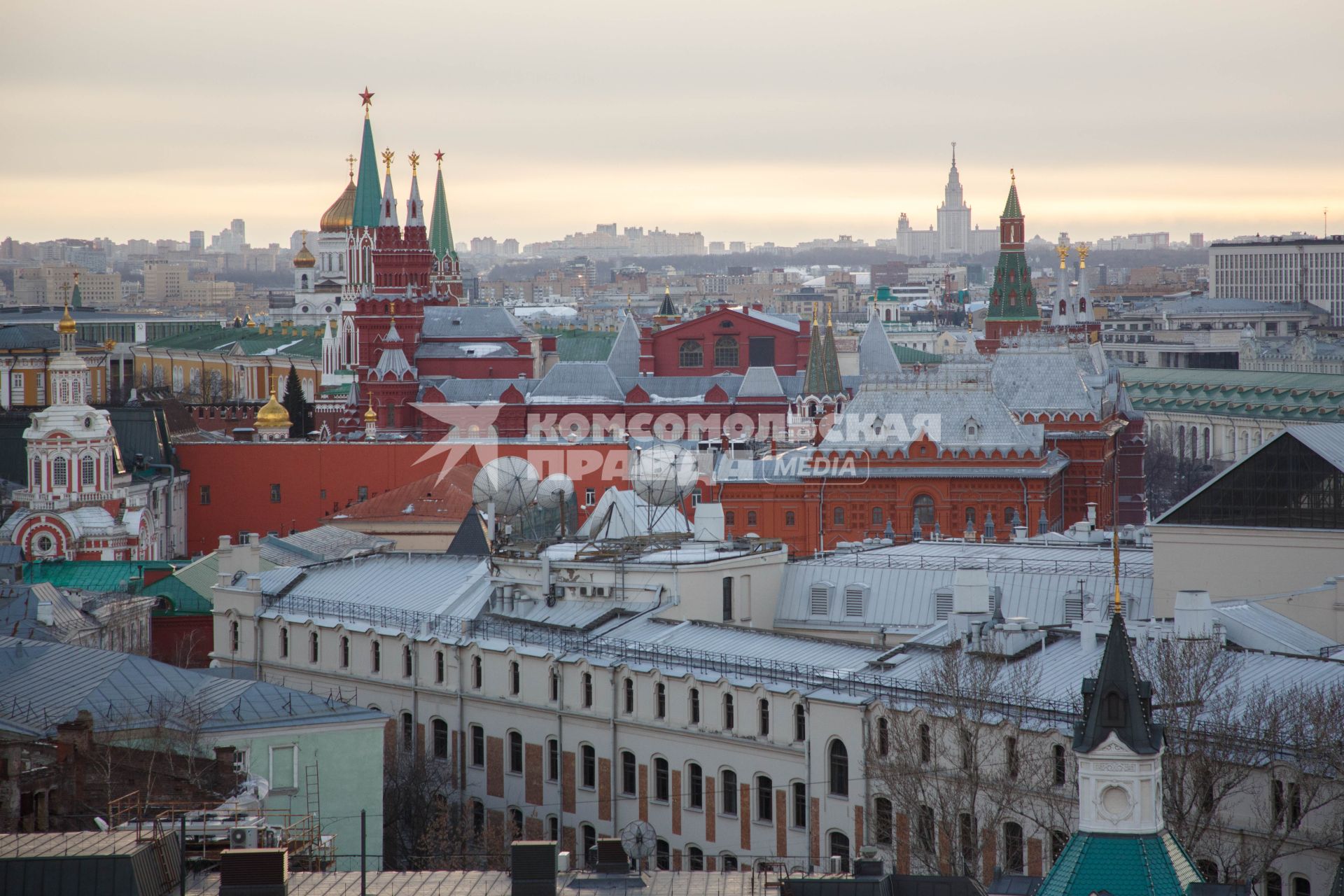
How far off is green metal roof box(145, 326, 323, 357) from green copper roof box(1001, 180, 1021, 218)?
55427 mm

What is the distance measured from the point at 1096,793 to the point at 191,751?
557 inches

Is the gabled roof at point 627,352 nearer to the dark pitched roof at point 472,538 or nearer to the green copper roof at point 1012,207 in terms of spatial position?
the green copper roof at point 1012,207

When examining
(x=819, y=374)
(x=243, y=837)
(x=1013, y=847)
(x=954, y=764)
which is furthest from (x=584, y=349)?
(x=243, y=837)

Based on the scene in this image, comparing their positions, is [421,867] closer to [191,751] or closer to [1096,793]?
[191,751]

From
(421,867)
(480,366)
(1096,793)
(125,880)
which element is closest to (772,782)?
(421,867)

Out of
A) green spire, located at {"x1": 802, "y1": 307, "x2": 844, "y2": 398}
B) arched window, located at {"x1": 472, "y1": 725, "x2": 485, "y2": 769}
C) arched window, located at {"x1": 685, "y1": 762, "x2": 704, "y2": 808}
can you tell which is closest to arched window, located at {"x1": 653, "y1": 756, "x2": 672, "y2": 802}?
arched window, located at {"x1": 685, "y1": 762, "x2": 704, "y2": 808}

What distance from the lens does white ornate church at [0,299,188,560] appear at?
73.2 metres

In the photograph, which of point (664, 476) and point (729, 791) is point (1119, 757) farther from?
point (664, 476)

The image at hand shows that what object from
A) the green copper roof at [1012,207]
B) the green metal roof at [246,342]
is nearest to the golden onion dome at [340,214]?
the green metal roof at [246,342]

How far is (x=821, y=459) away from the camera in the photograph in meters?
78.0

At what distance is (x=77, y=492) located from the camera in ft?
251

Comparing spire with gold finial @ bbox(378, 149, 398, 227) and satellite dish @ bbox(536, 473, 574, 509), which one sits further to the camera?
spire with gold finial @ bbox(378, 149, 398, 227)

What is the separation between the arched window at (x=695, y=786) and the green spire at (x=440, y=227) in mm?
106485

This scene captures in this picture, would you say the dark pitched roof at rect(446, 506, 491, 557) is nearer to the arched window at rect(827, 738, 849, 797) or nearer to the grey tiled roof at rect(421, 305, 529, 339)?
the arched window at rect(827, 738, 849, 797)
